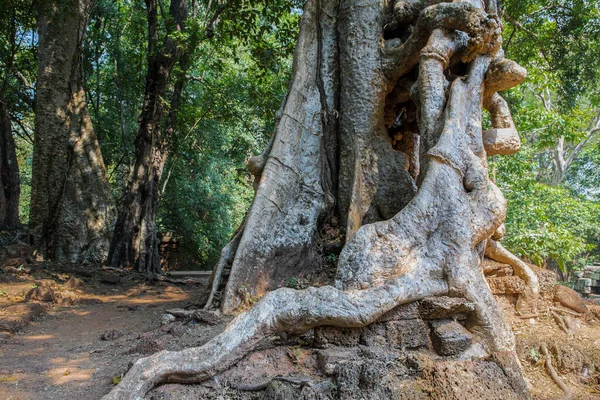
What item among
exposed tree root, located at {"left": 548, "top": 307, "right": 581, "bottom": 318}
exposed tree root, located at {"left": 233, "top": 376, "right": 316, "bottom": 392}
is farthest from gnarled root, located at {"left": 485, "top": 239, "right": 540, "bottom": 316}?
exposed tree root, located at {"left": 233, "top": 376, "right": 316, "bottom": 392}

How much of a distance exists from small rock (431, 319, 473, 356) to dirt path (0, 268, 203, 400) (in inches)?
76.5

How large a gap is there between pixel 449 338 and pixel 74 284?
497cm

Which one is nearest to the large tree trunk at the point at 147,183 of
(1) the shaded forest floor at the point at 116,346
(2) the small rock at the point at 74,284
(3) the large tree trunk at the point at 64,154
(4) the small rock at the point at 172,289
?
(3) the large tree trunk at the point at 64,154

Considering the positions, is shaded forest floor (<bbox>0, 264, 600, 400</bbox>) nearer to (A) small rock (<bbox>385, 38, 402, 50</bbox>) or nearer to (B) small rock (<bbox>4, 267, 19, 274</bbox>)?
(B) small rock (<bbox>4, 267, 19, 274</bbox>)

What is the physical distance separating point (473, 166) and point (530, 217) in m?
6.47

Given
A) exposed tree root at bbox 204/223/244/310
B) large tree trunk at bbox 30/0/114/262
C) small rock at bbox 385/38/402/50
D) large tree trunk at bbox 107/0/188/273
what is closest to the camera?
exposed tree root at bbox 204/223/244/310

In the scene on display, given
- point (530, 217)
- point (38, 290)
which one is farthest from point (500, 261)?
point (530, 217)

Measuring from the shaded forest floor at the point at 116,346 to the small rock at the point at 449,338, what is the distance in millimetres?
715

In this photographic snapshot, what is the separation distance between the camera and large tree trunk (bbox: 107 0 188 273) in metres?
8.01

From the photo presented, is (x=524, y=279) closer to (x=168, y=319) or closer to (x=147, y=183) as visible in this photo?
(x=168, y=319)

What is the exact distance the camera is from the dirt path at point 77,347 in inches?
108

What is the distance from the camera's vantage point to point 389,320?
264 cm

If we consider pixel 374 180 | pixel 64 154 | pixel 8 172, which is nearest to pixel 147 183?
pixel 64 154

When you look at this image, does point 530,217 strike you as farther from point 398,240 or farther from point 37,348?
point 37,348
